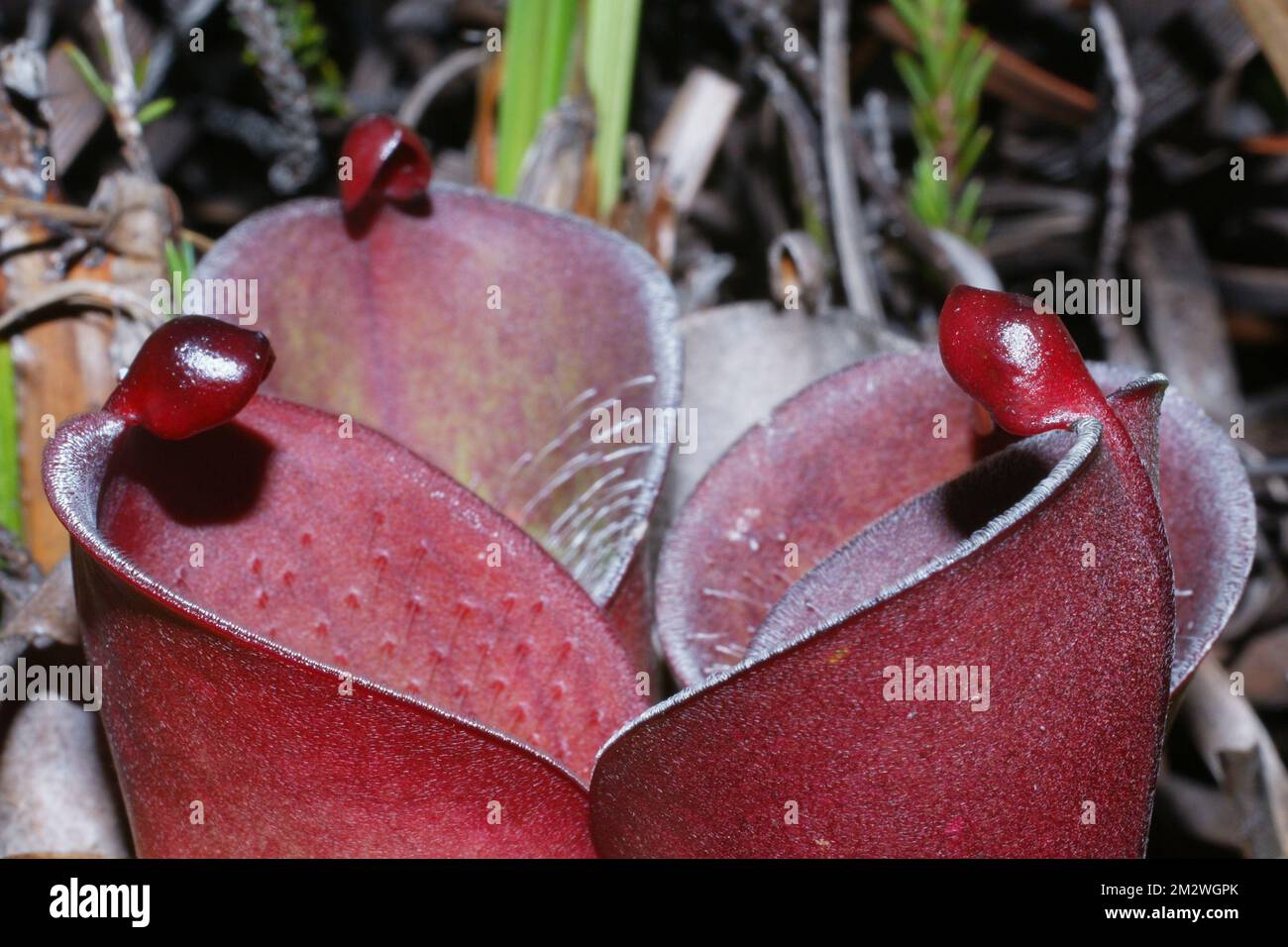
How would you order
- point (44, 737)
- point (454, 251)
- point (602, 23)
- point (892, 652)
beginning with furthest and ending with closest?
point (602, 23) < point (454, 251) < point (44, 737) < point (892, 652)

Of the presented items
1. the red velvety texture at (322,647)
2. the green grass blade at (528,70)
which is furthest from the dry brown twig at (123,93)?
the red velvety texture at (322,647)

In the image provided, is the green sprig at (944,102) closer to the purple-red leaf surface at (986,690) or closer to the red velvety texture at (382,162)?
the red velvety texture at (382,162)

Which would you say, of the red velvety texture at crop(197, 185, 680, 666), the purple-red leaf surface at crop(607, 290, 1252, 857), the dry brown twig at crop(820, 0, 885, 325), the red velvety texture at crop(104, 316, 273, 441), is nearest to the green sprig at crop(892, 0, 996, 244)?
the dry brown twig at crop(820, 0, 885, 325)

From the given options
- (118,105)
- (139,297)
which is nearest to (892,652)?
(139,297)

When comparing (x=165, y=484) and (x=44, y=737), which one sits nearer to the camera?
(x=165, y=484)

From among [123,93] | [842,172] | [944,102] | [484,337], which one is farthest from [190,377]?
[944,102]

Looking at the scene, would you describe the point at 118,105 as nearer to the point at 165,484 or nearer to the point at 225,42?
the point at 165,484

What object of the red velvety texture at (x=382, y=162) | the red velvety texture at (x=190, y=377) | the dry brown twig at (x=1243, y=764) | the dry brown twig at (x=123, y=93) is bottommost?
the dry brown twig at (x=1243, y=764)
